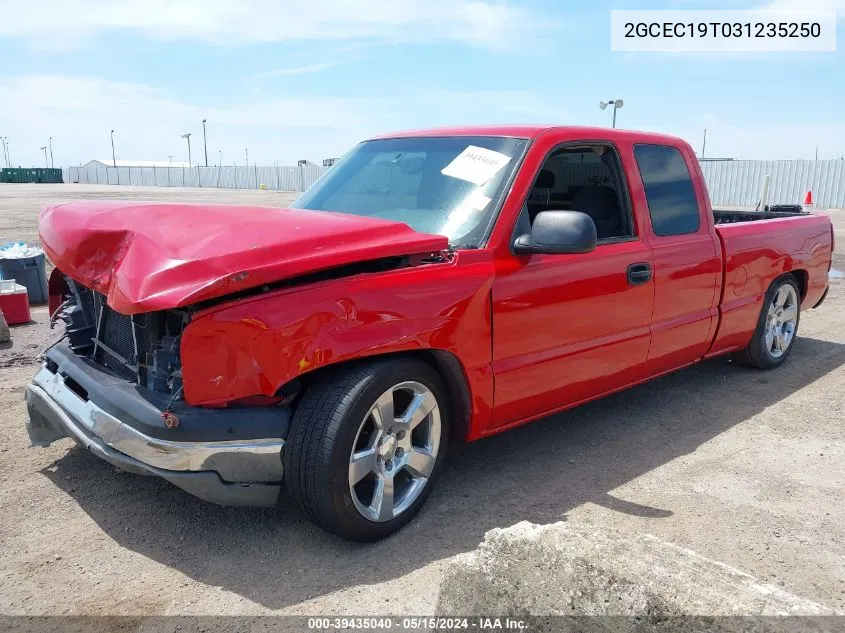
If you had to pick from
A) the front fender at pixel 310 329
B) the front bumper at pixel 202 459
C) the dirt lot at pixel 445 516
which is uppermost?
the front fender at pixel 310 329

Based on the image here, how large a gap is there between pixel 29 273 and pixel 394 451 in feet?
20.9

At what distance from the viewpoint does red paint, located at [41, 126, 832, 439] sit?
266 cm

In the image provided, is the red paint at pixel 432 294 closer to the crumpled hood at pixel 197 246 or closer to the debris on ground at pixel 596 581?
the crumpled hood at pixel 197 246

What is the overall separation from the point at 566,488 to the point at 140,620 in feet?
6.68

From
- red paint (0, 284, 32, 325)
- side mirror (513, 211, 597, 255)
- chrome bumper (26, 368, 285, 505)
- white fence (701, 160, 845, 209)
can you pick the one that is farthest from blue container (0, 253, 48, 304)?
white fence (701, 160, 845, 209)

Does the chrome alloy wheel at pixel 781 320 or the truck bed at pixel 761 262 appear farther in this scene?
the chrome alloy wheel at pixel 781 320

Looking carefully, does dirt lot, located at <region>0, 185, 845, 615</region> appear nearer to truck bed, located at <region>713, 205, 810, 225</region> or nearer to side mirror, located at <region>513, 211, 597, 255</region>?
side mirror, located at <region>513, 211, 597, 255</region>

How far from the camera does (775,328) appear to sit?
5.80m

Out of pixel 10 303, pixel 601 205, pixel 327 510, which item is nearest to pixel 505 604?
pixel 327 510

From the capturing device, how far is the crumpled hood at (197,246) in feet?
8.48

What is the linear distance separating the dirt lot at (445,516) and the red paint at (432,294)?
379mm

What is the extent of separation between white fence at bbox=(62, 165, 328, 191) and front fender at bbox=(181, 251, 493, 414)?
133 feet

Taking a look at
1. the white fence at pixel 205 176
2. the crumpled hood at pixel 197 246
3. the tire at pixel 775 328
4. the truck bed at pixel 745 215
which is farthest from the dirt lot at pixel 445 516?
the white fence at pixel 205 176

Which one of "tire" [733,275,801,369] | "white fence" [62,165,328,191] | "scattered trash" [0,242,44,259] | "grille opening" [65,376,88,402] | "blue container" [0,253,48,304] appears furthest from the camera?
"white fence" [62,165,328,191]
